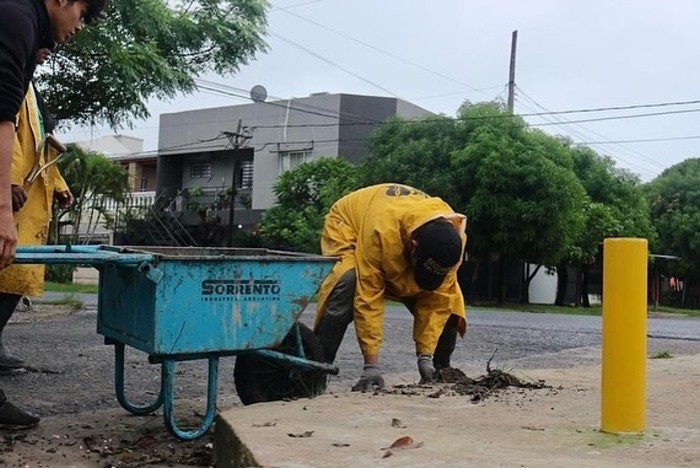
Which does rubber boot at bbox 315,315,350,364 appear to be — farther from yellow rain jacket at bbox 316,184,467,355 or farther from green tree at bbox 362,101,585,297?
green tree at bbox 362,101,585,297

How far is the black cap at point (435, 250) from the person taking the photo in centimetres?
454

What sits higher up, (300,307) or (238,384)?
(300,307)

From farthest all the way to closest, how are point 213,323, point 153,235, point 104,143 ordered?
point 104,143 → point 153,235 → point 213,323

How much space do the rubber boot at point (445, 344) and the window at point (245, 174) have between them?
3019 centimetres

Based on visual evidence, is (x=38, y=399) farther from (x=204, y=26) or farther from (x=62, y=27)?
(x=204, y=26)

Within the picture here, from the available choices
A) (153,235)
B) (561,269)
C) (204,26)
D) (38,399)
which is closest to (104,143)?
(153,235)

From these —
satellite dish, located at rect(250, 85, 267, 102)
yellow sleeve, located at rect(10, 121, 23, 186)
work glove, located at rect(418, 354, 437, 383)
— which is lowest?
work glove, located at rect(418, 354, 437, 383)

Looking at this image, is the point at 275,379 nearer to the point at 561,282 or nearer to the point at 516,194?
the point at 516,194

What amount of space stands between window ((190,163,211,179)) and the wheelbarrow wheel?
107 feet

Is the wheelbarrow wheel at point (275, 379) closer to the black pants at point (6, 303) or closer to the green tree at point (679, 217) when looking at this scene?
the black pants at point (6, 303)

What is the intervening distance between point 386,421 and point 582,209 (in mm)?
23689

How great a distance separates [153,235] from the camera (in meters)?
33.5

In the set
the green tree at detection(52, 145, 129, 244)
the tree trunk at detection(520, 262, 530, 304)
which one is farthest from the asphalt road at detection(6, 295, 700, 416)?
the tree trunk at detection(520, 262, 530, 304)

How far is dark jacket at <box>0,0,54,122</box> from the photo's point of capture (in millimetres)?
3000
